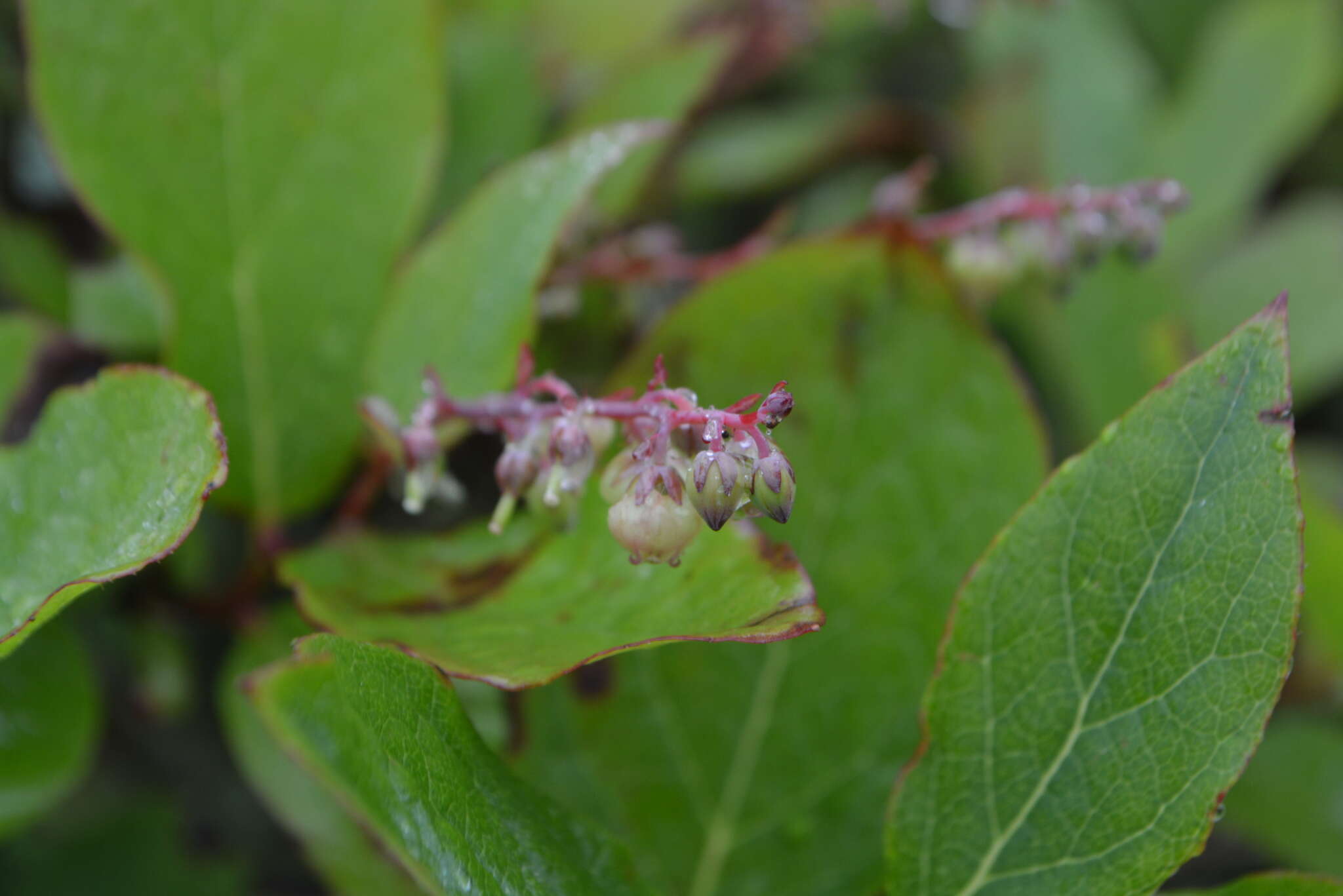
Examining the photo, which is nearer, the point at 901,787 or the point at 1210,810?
the point at 1210,810

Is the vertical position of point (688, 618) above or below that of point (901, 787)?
above

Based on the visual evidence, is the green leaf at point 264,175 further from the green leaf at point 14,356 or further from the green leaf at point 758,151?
the green leaf at point 758,151

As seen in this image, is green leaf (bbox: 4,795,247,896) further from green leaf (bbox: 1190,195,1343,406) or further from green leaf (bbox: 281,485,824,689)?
green leaf (bbox: 1190,195,1343,406)

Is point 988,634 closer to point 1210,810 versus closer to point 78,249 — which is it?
point 1210,810

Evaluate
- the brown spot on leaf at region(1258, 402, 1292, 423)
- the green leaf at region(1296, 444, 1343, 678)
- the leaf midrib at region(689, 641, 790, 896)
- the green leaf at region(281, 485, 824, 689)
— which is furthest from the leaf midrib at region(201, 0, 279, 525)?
the green leaf at region(1296, 444, 1343, 678)

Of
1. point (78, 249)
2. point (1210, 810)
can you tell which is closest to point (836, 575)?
point (1210, 810)
